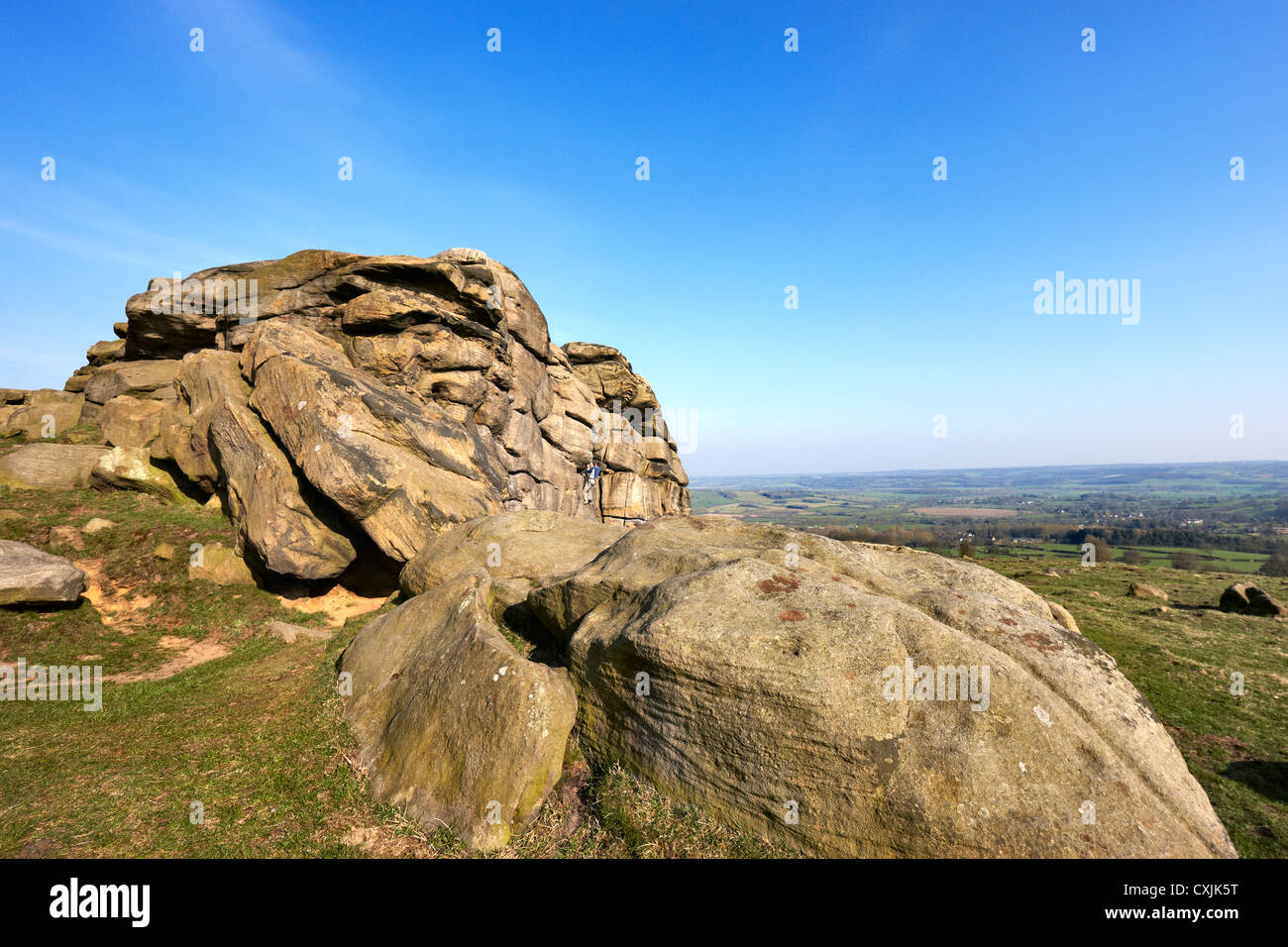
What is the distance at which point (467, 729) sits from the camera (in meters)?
8.69

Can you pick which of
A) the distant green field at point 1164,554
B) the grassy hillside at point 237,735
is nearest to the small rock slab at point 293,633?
the grassy hillside at point 237,735

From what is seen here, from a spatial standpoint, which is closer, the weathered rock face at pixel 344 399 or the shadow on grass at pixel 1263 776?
the shadow on grass at pixel 1263 776

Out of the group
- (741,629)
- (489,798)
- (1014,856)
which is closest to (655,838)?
(489,798)

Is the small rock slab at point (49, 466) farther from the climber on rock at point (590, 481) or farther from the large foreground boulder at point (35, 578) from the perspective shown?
the climber on rock at point (590, 481)

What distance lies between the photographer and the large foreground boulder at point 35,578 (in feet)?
48.5

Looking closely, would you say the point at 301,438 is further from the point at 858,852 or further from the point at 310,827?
the point at 858,852

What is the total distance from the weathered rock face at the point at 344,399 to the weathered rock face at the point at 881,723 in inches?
566

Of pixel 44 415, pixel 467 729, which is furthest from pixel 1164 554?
pixel 44 415

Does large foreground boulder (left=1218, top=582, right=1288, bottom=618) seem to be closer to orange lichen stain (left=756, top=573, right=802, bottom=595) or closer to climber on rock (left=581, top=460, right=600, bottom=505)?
orange lichen stain (left=756, top=573, right=802, bottom=595)

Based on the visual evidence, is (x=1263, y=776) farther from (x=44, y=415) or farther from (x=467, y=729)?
(x=44, y=415)

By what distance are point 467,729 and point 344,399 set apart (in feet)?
57.7

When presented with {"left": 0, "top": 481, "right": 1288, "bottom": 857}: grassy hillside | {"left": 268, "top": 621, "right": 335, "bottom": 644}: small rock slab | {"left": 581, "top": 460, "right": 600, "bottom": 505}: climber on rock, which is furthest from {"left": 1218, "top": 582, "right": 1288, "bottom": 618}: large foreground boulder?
{"left": 268, "top": 621, "right": 335, "bottom": 644}: small rock slab

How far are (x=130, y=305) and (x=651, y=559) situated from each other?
36695mm
